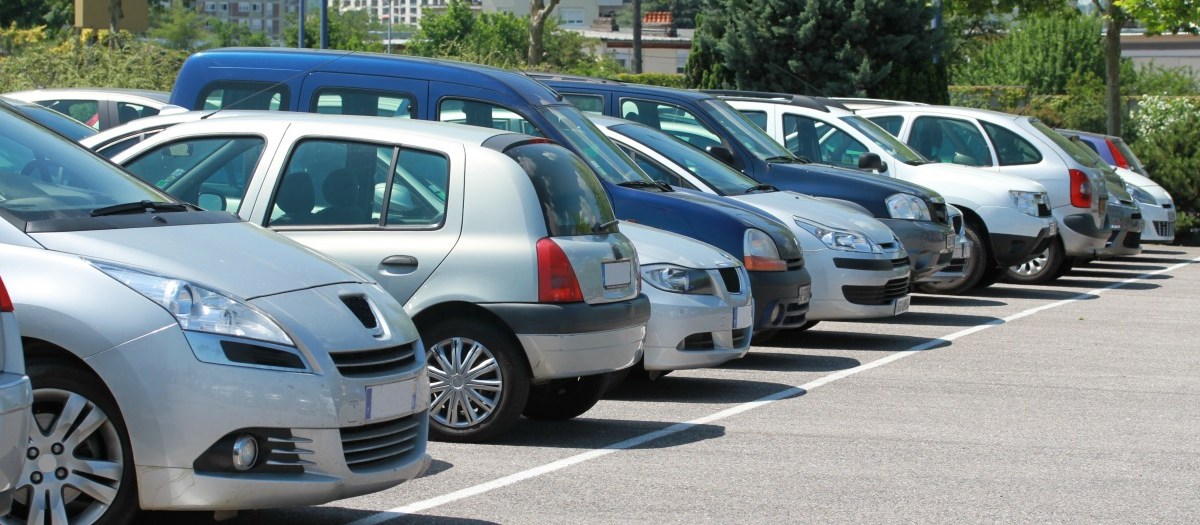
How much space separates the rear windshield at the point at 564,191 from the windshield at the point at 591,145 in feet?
5.49

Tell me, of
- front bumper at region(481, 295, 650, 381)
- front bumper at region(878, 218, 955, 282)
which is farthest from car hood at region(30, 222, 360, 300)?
front bumper at region(878, 218, 955, 282)

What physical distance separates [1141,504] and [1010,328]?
290 inches

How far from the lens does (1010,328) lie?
14047 millimetres

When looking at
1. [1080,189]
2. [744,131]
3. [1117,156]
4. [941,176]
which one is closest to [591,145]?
[744,131]

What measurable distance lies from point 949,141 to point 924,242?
4.11m

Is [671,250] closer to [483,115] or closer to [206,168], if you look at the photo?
→ [483,115]

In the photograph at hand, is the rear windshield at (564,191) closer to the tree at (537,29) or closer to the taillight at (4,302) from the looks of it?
the taillight at (4,302)

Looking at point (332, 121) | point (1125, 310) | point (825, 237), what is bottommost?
point (1125, 310)

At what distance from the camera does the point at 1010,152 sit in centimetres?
1808

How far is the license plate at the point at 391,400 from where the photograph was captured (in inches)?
216

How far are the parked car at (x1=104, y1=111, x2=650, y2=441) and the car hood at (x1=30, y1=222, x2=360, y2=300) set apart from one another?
5.35 feet

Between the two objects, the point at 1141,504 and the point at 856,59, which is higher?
the point at 856,59

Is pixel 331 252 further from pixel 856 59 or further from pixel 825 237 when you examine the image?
pixel 856 59

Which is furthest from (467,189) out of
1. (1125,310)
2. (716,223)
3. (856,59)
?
(856,59)
